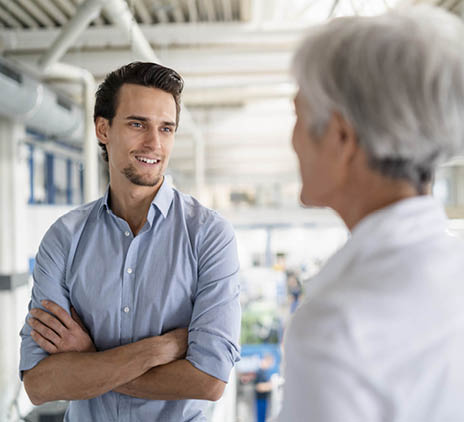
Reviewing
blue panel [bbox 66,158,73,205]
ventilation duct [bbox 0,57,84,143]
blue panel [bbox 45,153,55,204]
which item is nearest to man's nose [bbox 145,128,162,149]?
ventilation duct [bbox 0,57,84,143]

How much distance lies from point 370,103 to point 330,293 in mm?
286

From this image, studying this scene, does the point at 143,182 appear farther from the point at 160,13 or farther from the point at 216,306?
the point at 160,13

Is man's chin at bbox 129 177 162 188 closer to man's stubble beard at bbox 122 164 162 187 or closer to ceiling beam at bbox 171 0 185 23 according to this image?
man's stubble beard at bbox 122 164 162 187

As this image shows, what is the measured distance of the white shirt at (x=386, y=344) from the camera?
637 millimetres

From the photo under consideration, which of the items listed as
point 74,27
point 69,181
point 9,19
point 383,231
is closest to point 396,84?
point 383,231

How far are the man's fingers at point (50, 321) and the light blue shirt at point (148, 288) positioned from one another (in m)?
0.05

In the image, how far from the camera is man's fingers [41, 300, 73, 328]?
1389 mm

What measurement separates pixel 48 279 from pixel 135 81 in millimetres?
697

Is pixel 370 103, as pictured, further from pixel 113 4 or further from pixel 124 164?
pixel 113 4

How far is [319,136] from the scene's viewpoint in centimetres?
79

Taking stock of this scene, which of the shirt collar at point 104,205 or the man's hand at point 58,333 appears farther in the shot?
the shirt collar at point 104,205

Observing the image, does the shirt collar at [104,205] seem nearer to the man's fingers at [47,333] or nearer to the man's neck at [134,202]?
the man's neck at [134,202]

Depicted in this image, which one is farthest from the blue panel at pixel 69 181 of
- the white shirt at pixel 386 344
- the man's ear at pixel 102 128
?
the white shirt at pixel 386 344

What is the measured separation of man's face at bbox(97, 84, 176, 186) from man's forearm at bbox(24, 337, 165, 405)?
0.54 meters
